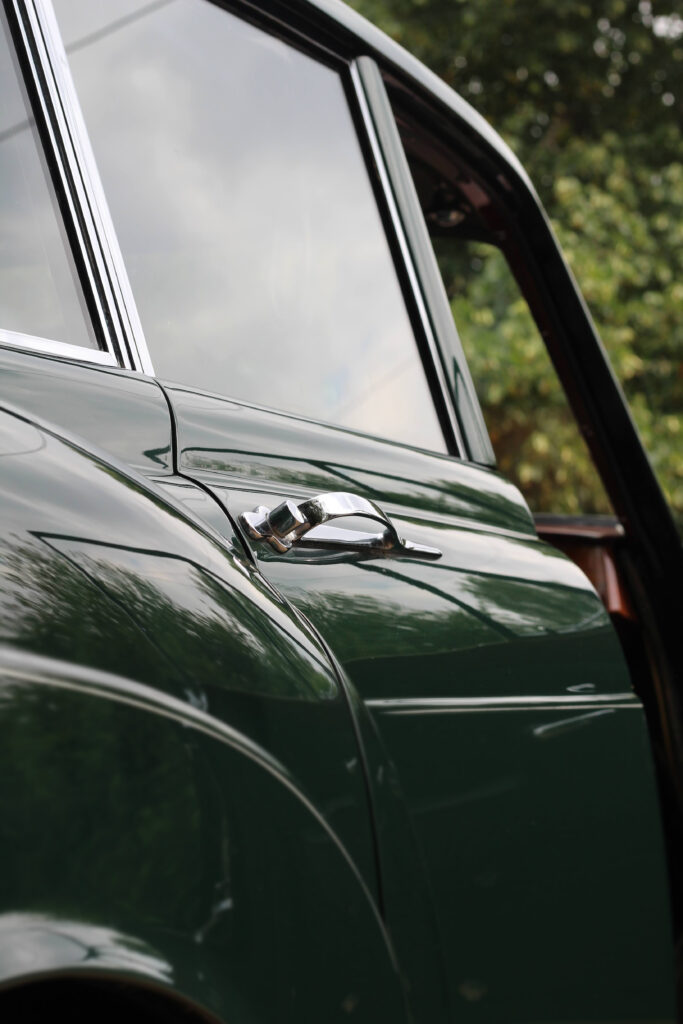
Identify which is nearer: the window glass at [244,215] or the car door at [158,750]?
the car door at [158,750]

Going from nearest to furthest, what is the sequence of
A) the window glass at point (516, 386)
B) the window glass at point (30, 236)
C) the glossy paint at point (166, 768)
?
1. the glossy paint at point (166, 768)
2. the window glass at point (30, 236)
3. the window glass at point (516, 386)

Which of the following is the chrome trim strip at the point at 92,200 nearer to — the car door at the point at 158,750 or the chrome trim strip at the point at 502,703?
the car door at the point at 158,750

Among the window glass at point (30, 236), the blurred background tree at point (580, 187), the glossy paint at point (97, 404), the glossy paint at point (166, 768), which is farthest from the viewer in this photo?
the blurred background tree at point (580, 187)

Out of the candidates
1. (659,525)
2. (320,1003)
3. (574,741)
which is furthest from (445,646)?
(659,525)

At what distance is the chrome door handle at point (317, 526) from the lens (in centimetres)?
123

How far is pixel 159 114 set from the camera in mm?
1584

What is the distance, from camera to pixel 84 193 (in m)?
1.37

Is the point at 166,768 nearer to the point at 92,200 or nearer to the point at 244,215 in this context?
the point at 92,200

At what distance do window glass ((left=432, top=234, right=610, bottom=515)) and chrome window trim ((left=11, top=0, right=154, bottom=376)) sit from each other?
7.87 m

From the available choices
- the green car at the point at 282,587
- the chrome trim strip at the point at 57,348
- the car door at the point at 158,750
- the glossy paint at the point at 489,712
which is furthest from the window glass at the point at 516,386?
the car door at the point at 158,750

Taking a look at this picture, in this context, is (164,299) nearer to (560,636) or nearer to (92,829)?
(560,636)

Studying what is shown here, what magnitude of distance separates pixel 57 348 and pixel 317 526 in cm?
35

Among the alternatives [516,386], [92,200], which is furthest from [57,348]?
[516,386]

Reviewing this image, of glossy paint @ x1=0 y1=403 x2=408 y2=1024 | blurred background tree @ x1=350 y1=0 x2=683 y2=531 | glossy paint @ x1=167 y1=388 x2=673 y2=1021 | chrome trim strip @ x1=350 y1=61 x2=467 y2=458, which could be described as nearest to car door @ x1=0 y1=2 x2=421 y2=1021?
glossy paint @ x1=0 y1=403 x2=408 y2=1024
